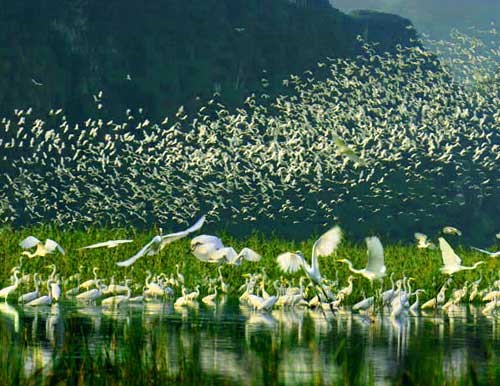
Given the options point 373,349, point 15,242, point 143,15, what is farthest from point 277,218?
point 373,349

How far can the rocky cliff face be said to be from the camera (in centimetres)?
10281

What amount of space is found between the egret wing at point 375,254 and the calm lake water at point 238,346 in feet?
3.22

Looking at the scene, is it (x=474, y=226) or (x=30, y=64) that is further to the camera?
(x=474, y=226)

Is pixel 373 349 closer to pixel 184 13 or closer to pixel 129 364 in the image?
pixel 129 364

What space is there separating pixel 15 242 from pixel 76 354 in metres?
15.9

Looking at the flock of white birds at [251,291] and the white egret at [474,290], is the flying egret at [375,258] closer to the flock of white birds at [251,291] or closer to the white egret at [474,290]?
the flock of white birds at [251,291]

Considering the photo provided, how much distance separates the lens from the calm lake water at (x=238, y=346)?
12.3 metres

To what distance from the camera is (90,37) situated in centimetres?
11381

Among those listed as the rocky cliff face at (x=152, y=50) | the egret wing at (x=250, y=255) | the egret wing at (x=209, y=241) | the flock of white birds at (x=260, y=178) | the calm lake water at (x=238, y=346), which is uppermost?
the rocky cliff face at (x=152, y=50)

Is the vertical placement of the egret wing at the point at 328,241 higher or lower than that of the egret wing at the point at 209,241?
lower

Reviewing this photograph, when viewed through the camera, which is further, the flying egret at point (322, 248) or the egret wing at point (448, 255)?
the egret wing at point (448, 255)

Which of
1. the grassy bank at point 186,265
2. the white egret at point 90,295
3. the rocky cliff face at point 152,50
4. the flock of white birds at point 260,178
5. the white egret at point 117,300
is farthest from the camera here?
the rocky cliff face at point 152,50

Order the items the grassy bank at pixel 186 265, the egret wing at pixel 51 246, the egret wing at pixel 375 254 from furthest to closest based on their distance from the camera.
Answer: the grassy bank at pixel 186 265, the egret wing at pixel 51 246, the egret wing at pixel 375 254

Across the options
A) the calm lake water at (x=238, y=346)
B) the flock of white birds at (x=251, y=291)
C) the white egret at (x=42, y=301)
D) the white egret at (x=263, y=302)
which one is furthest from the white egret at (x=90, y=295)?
A: the white egret at (x=263, y=302)
